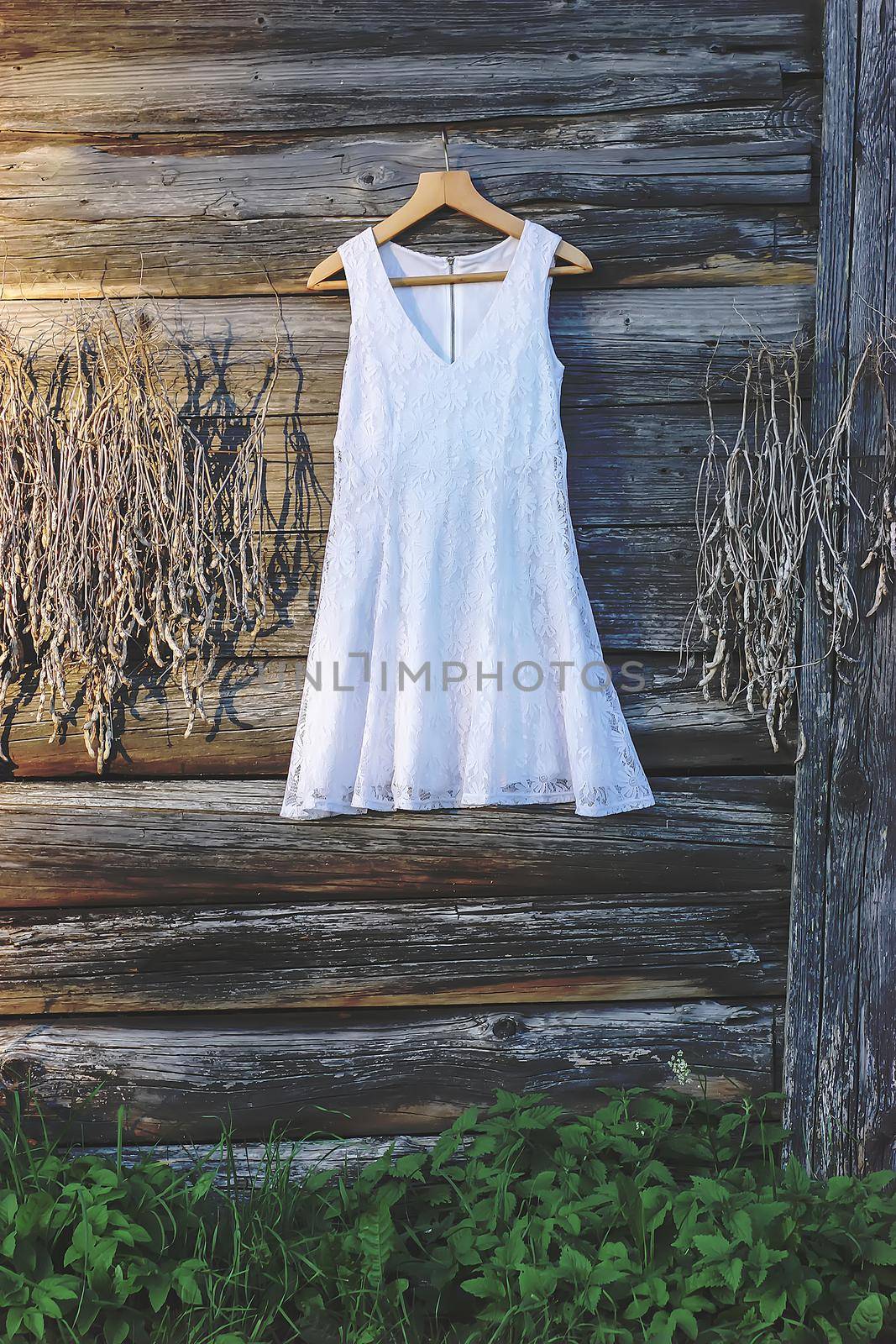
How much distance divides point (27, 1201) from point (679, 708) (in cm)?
163

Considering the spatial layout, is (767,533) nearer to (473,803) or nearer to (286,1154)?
(473,803)

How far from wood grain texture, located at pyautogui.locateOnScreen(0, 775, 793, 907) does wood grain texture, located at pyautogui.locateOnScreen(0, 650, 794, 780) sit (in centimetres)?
4

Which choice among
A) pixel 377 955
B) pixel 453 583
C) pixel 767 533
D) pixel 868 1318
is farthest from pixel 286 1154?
pixel 767 533

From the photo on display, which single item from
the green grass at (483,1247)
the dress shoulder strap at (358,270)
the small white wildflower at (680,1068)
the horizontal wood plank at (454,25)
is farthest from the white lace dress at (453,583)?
the green grass at (483,1247)

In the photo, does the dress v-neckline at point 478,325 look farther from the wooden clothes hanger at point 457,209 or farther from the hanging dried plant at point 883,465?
the hanging dried plant at point 883,465

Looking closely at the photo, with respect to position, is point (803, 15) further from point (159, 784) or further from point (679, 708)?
point (159, 784)

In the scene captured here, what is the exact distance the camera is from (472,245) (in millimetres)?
1991

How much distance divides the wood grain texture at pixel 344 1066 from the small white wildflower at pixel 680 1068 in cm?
1

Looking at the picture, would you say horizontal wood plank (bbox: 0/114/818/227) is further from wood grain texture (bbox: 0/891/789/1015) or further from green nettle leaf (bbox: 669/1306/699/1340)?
green nettle leaf (bbox: 669/1306/699/1340)

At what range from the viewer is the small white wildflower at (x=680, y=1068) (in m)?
1.96

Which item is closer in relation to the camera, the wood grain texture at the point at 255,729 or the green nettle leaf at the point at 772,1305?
the green nettle leaf at the point at 772,1305

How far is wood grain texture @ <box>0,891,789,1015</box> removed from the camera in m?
2.03

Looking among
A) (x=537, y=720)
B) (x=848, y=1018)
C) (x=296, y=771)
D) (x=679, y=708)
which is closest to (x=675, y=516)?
(x=679, y=708)

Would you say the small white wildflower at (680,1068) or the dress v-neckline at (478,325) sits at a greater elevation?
the dress v-neckline at (478,325)
